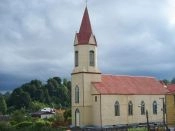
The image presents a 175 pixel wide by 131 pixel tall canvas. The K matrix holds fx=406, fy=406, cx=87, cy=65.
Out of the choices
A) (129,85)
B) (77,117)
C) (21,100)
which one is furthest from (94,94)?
(21,100)

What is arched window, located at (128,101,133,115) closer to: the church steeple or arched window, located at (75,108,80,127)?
arched window, located at (75,108,80,127)

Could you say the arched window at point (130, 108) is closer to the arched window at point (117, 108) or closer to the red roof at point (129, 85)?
the red roof at point (129, 85)

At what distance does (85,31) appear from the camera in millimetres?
60500

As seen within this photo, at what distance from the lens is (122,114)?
60750 mm

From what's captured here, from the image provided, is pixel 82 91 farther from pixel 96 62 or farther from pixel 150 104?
pixel 150 104

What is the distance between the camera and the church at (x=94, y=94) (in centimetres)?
5869

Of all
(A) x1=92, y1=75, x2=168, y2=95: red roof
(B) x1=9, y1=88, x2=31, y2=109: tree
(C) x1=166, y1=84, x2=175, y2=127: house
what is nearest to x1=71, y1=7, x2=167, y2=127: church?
(A) x1=92, y1=75, x2=168, y2=95: red roof

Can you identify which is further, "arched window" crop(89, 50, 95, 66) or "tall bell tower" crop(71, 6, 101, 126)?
"arched window" crop(89, 50, 95, 66)

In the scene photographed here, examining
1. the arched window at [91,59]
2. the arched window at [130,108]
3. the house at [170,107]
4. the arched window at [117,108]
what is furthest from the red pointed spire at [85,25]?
the house at [170,107]

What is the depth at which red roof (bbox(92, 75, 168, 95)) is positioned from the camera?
196ft

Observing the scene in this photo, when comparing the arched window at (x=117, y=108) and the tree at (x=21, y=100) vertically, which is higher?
the tree at (x=21, y=100)

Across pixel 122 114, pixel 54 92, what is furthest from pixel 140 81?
pixel 54 92

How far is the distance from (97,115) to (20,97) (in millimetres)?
65351

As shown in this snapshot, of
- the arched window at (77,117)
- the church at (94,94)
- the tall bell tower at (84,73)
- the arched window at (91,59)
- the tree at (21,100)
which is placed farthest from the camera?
the tree at (21,100)
